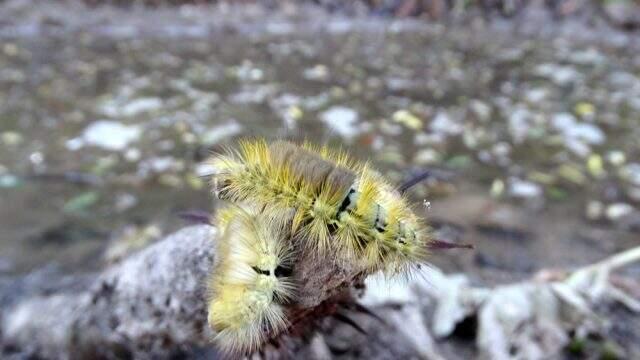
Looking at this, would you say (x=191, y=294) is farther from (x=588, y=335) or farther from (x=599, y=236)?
(x=599, y=236)

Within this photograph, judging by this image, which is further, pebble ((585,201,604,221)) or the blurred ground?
pebble ((585,201,604,221))

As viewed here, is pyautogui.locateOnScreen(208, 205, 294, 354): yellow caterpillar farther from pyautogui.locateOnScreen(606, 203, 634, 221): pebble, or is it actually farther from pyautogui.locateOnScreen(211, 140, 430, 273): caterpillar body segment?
pyautogui.locateOnScreen(606, 203, 634, 221): pebble

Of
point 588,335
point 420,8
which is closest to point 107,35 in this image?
point 420,8

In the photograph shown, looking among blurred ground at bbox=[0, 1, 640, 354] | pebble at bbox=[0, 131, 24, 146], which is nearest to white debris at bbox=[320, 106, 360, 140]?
blurred ground at bbox=[0, 1, 640, 354]

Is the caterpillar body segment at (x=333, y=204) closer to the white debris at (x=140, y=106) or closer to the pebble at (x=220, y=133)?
the pebble at (x=220, y=133)

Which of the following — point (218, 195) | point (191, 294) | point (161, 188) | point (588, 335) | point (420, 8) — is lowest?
point (420, 8)

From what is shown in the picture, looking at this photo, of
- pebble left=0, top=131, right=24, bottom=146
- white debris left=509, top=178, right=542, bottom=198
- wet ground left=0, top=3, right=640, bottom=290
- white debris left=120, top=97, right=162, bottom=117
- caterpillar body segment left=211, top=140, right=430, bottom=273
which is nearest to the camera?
caterpillar body segment left=211, top=140, right=430, bottom=273

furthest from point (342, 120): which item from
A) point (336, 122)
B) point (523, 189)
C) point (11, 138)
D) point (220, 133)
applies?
point (11, 138)
